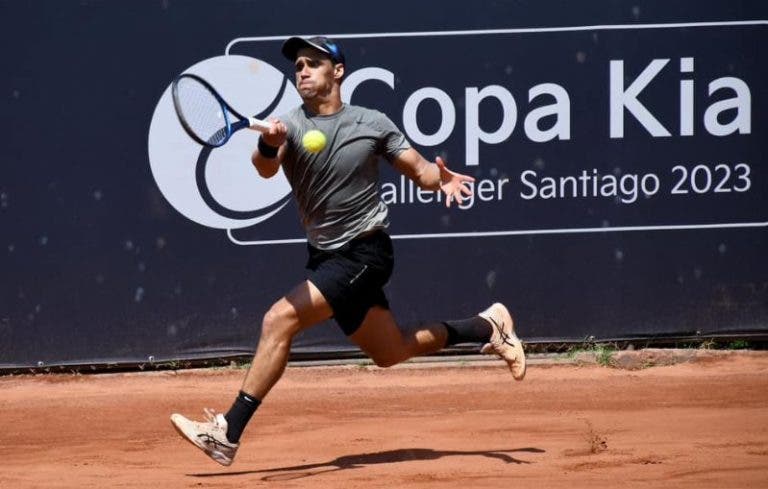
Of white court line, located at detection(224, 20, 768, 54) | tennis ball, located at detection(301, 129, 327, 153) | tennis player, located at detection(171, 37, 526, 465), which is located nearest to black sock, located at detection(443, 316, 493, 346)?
tennis player, located at detection(171, 37, 526, 465)

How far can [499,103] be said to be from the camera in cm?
779

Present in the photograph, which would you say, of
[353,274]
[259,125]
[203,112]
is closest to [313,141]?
[259,125]

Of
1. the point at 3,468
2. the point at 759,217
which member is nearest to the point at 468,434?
the point at 3,468

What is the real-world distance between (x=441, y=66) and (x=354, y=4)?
0.60 meters

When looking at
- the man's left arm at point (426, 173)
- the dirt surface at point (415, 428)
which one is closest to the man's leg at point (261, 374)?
the dirt surface at point (415, 428)

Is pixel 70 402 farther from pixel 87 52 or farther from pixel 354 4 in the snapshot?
pixel 354 4

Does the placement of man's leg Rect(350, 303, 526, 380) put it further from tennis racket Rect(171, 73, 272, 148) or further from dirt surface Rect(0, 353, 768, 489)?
tennis racket Rect(171, 73, 272, 148)

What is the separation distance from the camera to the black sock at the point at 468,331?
5809 millimetres

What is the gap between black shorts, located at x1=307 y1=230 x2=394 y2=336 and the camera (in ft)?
17.6

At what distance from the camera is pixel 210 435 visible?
524cm

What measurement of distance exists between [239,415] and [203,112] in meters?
1.18

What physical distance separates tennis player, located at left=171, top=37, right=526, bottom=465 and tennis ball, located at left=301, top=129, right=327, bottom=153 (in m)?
0.09

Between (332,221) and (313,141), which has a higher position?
(313,141)

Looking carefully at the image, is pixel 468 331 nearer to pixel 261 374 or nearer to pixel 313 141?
pixel 261 374
